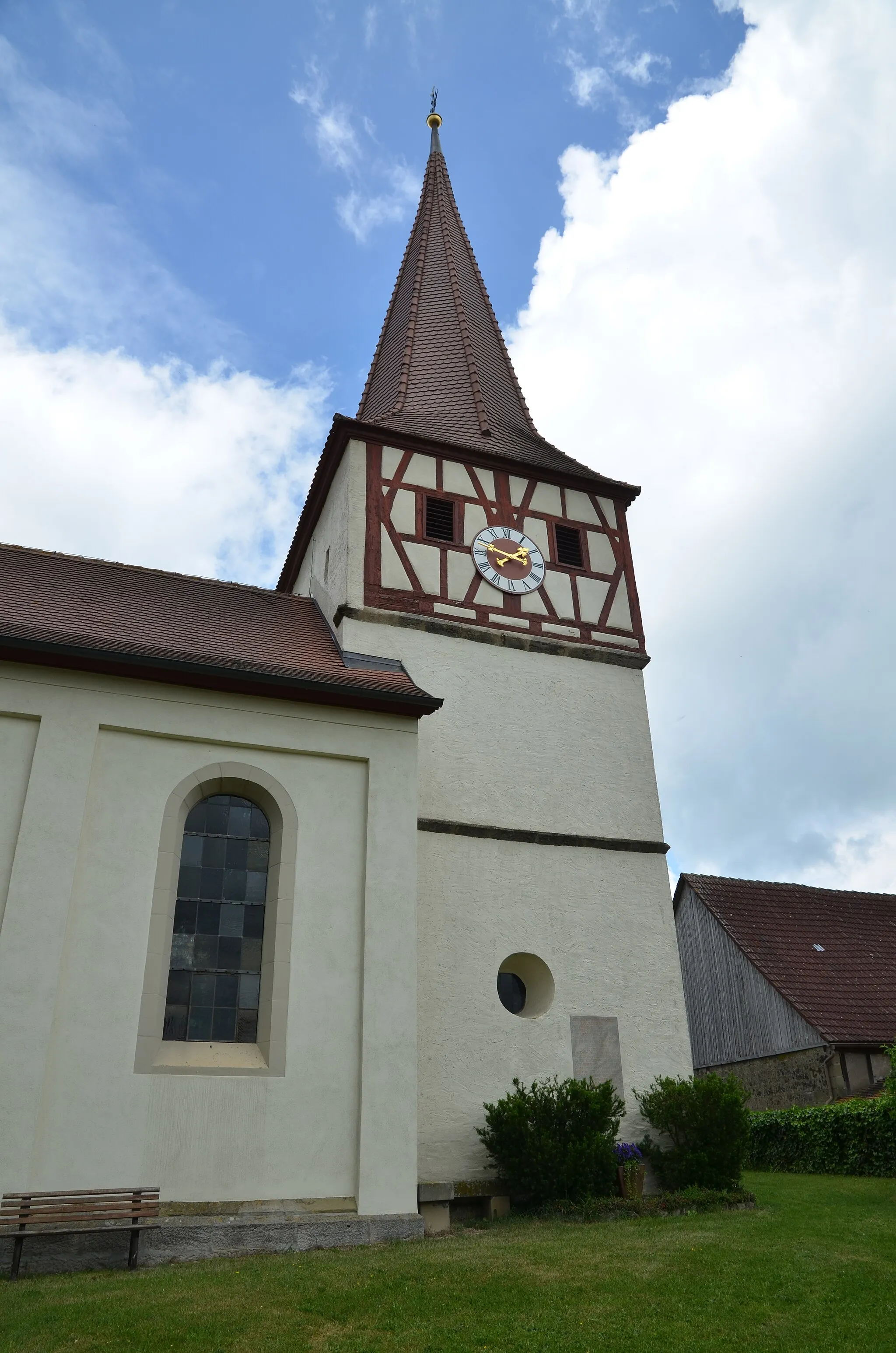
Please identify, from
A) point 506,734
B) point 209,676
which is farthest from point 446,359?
point 209,676

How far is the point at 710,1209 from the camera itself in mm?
10727

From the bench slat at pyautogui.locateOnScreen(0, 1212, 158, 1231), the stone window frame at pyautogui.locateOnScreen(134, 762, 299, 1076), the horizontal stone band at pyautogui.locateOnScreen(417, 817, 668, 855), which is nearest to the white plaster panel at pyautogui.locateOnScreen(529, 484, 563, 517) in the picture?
the horizontal stone band at pyautogui.locateOnScreen(417, 817, 668, 855)

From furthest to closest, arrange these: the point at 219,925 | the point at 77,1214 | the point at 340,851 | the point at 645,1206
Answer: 1. the point at 340,851
2. the point at 645,1206
3. the point at 219,925
4. the point at 77,1214

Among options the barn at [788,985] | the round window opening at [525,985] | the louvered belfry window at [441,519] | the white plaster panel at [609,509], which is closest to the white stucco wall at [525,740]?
the louvered belfry window at [441,519]

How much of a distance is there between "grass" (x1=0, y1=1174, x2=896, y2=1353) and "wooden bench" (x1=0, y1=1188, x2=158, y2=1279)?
0.30 meters

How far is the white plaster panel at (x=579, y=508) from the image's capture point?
16.2 meters

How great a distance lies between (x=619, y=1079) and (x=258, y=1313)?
653 centimetres

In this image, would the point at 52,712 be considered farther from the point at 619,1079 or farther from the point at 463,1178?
the point at 619,1079

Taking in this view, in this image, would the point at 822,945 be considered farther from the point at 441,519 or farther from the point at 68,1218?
the point at 68,1218

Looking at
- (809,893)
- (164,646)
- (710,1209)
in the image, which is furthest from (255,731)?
(809,893)

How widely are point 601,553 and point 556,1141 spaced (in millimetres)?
8721

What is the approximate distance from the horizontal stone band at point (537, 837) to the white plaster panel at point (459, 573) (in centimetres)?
344

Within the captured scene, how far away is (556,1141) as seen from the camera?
10.6 metres

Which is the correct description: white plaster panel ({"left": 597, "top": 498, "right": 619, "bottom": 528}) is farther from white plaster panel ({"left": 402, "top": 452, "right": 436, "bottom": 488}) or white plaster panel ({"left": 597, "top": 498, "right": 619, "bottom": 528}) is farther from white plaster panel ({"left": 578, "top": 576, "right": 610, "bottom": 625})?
white plaster panel ({"left": 402, "top": 452, "right": 436, "bottom": 488})
